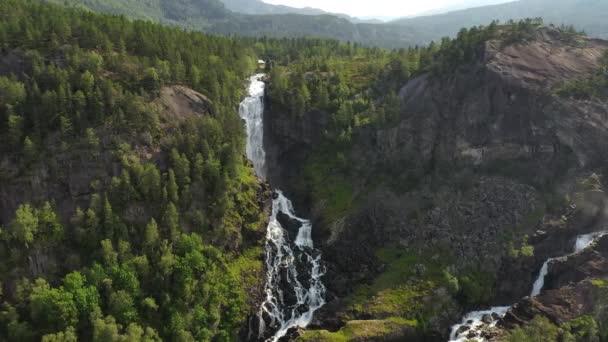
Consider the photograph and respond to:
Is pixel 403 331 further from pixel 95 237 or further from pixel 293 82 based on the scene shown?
pixel 293 82

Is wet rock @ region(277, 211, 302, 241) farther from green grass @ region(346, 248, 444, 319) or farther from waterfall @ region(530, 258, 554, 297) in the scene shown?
waterfall @ region(530, 258, 554, 297)

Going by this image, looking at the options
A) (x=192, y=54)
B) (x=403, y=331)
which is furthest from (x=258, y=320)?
(x=192, y=54)

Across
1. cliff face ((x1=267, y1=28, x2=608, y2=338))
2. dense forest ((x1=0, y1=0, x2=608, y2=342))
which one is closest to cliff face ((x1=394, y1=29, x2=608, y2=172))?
cliff face ((x1=267, y1=28, x2=608, y2=338))

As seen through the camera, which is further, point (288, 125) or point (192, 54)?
point (288, 125)

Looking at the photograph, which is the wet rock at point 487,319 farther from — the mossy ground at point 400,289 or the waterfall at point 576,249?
the waterfall at point 576,249

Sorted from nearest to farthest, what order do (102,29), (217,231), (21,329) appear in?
(21,329), (217,231), (102,29)

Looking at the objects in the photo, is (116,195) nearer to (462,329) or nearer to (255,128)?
(255,128)
